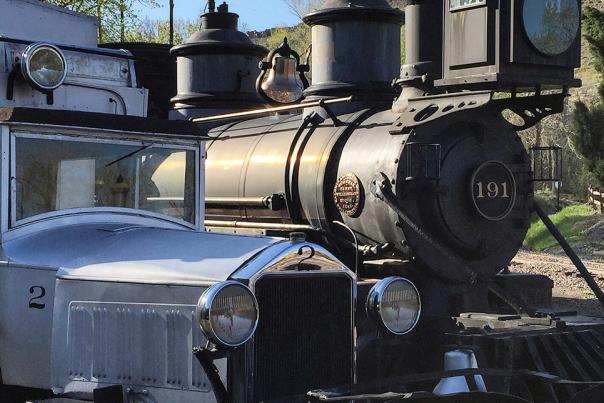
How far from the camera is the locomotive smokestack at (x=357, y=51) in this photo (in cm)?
1005

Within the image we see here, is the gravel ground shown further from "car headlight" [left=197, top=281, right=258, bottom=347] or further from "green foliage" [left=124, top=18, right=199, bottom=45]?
"green foliage" [left=124, top=18, right=199, bottom=45]

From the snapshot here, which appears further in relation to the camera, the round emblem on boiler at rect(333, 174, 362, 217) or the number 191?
the round emblem on boiler at rect(333, 174, 362, 217)

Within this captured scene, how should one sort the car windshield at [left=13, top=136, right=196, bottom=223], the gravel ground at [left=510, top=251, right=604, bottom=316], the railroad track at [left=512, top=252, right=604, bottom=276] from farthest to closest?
1. the railroad track at [left=512, top=252, right=604, bottom=276]
2. the gravel ground at [left=510, top=251, right=604, bottom=316]
3. the car windshield at [left=13, top=136, right=196, bottom=223]

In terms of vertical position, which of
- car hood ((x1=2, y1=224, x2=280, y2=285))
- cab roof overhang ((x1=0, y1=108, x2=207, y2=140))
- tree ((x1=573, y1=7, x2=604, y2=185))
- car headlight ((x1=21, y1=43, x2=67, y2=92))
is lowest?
car hood ((x1=2, y1=224, x2=280, y2=285))

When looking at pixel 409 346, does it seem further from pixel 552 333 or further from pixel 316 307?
pixel 316 307

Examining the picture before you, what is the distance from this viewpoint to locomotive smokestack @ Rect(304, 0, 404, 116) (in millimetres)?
10055

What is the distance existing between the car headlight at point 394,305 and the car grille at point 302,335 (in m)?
0.17

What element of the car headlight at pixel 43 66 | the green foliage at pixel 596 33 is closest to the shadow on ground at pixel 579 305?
the car headlight at pixel 43 66

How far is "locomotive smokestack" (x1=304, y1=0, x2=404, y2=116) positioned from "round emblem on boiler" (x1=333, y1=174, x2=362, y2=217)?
1.53 meters

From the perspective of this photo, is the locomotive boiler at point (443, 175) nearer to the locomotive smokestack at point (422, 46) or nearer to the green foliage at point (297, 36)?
the locomotive smokestack at point (422, 46)

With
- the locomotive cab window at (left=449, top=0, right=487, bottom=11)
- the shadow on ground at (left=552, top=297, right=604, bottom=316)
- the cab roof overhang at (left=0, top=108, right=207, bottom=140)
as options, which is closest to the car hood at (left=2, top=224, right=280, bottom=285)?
the cab roof overhang at (left=0, top=108, right=207, bottom=140)

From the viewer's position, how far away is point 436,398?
4.36m

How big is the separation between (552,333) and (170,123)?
3541mm

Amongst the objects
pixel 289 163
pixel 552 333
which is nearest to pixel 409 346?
pixel 552 333
